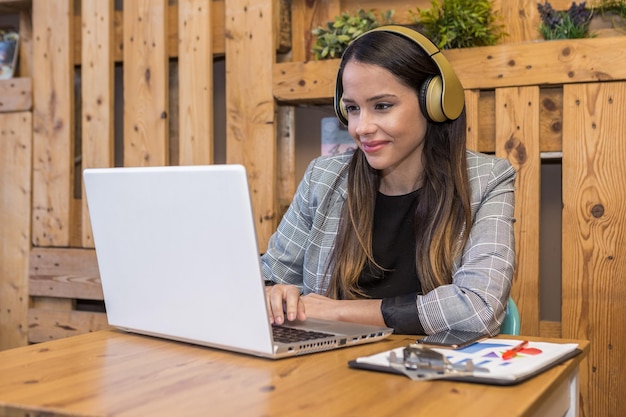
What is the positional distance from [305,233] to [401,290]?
327mm

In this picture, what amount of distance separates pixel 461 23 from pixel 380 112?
1161 mm

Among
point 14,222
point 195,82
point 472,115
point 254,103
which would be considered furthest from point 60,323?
point 472,115

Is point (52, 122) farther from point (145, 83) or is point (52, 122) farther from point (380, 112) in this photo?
point (380, 112)

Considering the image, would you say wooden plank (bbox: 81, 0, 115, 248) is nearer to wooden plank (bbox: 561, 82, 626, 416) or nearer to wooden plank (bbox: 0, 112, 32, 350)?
wooden plank (bbox: 0, 112, 32, 350)

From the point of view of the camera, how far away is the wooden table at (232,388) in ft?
3.25

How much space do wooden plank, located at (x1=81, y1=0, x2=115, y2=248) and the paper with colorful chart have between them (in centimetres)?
276

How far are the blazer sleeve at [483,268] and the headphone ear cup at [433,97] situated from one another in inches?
7.0

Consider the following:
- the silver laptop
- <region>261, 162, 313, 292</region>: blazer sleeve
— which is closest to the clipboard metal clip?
the silver laptop

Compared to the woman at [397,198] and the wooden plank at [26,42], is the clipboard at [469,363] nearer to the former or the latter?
the woman at [397,198]

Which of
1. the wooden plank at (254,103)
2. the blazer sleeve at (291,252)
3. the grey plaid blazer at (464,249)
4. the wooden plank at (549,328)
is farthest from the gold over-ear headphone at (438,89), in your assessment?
the wooden plank at (254,103)

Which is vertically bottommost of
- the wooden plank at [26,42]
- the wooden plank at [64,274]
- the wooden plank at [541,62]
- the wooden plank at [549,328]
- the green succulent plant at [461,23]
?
the wooden plank at [549,328]

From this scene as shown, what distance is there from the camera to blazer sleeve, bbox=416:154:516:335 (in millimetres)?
1539

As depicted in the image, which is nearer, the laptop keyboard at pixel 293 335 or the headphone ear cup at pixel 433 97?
the laptop keyboard at pixel 293 335

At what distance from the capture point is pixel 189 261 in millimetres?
1310
